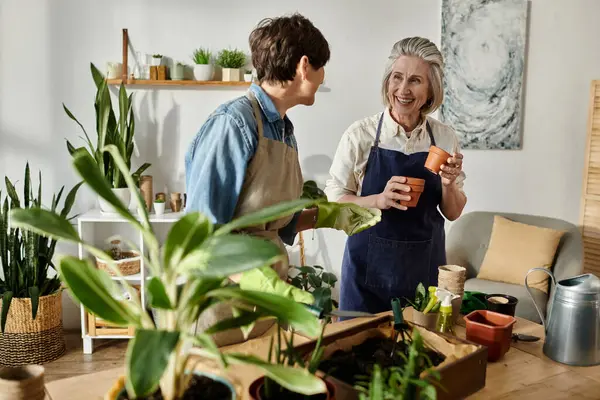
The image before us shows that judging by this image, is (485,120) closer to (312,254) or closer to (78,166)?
(312,254)

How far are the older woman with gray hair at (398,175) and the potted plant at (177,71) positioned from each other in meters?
1.80

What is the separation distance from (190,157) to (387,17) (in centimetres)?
296

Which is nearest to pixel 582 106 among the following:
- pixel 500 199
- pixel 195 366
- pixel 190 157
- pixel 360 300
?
pixel 500 199

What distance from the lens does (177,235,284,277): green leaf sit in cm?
75

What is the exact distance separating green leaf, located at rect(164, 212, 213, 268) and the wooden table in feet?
1.46

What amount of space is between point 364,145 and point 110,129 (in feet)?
6.28

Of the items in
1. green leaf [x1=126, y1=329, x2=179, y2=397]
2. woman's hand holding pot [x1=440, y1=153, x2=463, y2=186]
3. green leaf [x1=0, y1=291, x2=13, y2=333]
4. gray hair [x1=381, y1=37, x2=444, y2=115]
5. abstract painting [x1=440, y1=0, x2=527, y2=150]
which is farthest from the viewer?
abstract painting [x1=440, y1=0, x2=527, y2=150]

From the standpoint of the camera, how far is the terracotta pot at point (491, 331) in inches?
57.0

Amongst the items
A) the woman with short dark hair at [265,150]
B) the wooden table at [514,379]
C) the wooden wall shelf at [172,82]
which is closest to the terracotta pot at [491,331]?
the wooden table at [514,379]

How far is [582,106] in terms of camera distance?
Result: 4305 mm

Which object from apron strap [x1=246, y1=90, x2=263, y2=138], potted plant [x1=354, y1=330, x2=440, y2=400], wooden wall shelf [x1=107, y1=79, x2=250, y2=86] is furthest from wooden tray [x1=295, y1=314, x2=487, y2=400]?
wooden wall shelf [x1=107, y1=79, x2=250, y2=86]

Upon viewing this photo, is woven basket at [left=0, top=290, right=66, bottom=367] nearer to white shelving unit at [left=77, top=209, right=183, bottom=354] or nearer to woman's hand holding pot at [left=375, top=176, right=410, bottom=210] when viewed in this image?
white shelving unit at [left=77, top=209, right=183, bottom=354]

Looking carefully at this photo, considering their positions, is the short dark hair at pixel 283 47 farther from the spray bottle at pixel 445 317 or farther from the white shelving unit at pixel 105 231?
the white shelving unit at pixel 105 231

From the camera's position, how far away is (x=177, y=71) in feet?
12.6
